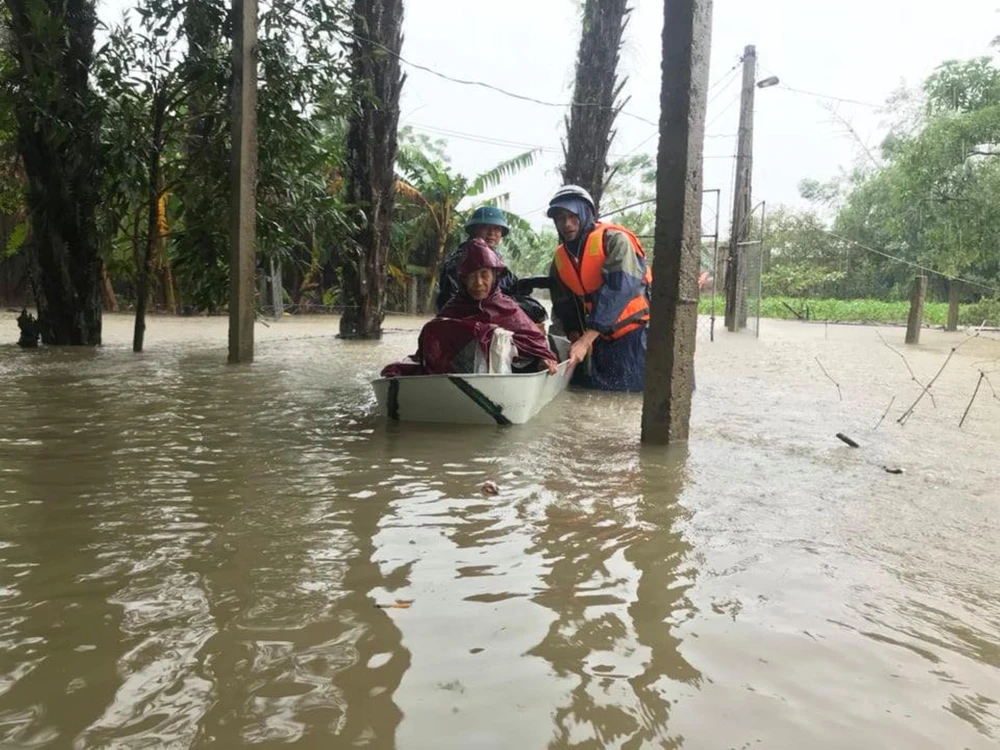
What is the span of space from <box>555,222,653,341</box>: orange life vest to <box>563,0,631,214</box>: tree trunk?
12.8ft

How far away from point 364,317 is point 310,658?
9.85 meters

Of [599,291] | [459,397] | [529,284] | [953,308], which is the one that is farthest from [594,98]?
[953,308]

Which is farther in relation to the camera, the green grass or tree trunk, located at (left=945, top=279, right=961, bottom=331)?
the green grass

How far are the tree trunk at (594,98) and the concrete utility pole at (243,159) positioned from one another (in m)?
4.26

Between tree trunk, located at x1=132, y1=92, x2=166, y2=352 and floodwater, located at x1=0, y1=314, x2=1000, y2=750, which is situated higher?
tree trunk, located at x1=132, y1=92, x2=166, y2=352

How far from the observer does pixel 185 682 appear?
1.57 meters

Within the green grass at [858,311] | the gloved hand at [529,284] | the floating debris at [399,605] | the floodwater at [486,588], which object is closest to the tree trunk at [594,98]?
the gloved hand at [529,284]

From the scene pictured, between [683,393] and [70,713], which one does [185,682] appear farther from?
[683,393]

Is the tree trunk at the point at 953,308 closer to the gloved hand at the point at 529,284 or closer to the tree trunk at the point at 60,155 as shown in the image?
the gloved hand at the point at 529,284

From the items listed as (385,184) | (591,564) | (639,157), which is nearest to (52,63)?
(385,184)

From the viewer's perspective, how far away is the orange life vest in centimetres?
606

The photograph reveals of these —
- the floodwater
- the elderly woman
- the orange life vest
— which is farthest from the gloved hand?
the floodwater

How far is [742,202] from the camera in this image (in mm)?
14438

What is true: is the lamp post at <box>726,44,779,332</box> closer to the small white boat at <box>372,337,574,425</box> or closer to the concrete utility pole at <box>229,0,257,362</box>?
the concrete utility pole at <box>229,0,257,362</box>
